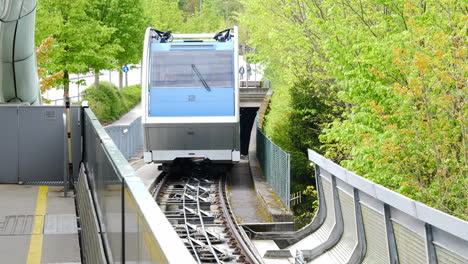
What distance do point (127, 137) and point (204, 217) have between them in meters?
15.7

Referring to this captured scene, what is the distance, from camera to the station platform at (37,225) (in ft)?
31.2

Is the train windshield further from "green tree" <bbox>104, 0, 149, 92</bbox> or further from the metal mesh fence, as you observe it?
"green tree" <bbox>104, 0, 149, 92</bbox>

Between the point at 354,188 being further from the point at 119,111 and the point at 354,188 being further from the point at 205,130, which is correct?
the point at 119,111

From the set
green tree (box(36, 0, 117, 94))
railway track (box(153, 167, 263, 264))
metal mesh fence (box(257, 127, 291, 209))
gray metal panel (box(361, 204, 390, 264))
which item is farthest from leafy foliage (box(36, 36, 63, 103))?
gray metal panel (box(361, 204, 390, 264))

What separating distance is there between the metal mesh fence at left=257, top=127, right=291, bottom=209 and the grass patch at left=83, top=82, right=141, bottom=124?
74.3 feet

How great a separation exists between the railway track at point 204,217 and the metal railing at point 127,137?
12.0ft

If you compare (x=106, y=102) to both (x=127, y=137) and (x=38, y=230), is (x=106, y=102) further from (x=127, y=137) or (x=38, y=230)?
(x=38, y=230)

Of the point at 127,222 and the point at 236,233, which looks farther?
the point at 236,233

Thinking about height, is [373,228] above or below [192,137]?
above

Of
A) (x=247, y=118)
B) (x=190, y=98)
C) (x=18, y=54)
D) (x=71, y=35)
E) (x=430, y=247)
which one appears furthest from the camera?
(x=247, y=118)

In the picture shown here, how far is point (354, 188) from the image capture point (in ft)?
33.9

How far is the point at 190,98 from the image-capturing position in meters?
25.1

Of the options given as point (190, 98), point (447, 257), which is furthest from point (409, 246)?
point (190, 98)

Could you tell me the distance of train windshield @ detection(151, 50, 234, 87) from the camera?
2512cm
